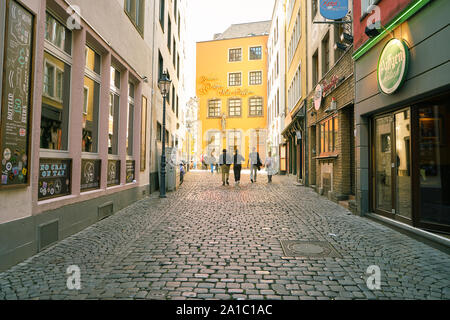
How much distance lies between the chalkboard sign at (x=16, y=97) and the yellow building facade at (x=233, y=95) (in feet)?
126

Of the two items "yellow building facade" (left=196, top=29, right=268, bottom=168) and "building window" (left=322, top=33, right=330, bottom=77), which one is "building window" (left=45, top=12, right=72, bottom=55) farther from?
"yellow building facade" (left=196, top=29, right=268, bottom=168)

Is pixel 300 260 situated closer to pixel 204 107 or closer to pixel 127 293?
pixel 127 293

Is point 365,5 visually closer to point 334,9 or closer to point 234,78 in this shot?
point 334,9

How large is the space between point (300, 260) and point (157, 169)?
388 inches

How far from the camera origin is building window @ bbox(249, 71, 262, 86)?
→ 43969 mm

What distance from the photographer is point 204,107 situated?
4553 centimetres

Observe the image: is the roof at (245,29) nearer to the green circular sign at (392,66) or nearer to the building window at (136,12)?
the building window at (136,12)

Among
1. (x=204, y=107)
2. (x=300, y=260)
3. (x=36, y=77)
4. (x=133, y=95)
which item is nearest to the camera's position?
(x=300, y=260)

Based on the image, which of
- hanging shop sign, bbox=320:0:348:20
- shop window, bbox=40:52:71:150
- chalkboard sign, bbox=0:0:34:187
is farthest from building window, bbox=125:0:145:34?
hanging shop sign, bbox=320:0:348:20

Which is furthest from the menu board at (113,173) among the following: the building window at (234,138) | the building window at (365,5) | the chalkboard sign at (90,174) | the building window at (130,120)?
the building window at (234,138)

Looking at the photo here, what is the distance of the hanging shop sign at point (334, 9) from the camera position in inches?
331

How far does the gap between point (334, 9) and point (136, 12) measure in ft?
20.3
